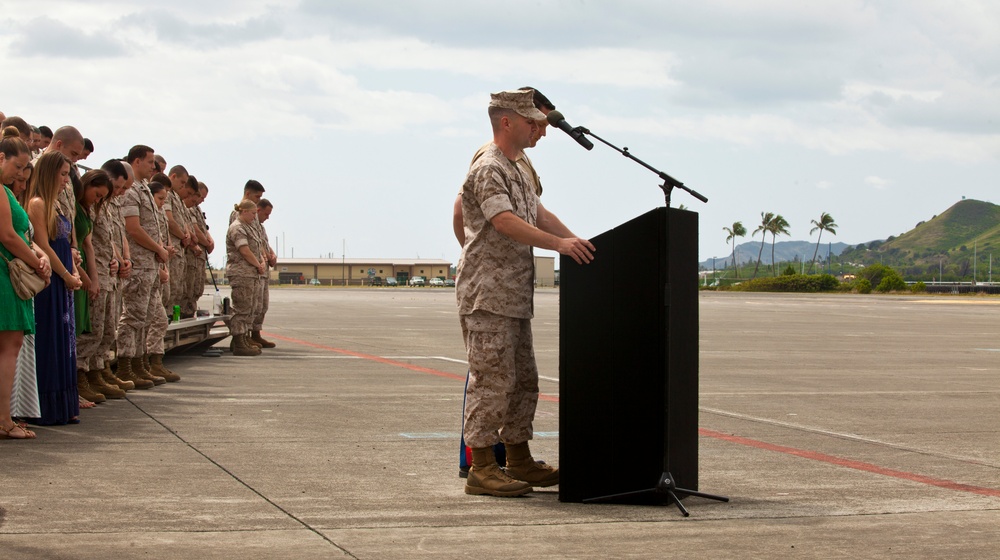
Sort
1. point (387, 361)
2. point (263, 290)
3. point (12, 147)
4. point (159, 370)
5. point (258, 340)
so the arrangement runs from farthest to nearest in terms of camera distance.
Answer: point (258, 340), point (263, 290), point (387, 361), point (159, 370), point (12, 147)

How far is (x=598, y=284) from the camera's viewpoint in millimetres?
5902

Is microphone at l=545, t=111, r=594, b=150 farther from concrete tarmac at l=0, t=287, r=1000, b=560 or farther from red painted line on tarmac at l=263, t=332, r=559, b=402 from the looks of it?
red painted line on tarmac at l=263, t=332, r=559, b=402

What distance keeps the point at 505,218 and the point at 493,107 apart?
2.23 ft

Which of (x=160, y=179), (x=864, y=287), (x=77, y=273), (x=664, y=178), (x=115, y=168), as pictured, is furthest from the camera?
(x=864, y=287)

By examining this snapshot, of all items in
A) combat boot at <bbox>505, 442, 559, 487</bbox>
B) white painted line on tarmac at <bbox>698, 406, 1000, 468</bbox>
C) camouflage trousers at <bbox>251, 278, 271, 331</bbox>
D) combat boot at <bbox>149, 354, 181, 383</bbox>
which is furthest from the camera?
camouflage trousers at <bbox>251, 278, 271, 331</bbox>

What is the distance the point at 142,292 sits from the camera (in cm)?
1136

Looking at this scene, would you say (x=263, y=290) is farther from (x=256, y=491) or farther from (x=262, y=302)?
(x=256, y=491)

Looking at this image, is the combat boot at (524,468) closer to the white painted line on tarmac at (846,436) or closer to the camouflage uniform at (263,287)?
the white painted line on tarmac at (846,436)

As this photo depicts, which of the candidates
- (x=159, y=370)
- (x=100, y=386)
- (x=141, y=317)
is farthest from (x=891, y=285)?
(x=100, y=386)

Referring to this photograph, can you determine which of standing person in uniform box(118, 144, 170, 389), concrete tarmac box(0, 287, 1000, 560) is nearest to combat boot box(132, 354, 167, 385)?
standing person in uniform box(118, 144, 170, 389)

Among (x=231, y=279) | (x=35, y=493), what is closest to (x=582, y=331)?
(x=35, y=493)

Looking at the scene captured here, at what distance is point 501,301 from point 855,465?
2.57 metres

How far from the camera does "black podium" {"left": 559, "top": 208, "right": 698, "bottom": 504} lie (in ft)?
19.0

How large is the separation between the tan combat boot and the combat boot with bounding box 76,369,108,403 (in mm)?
4803
